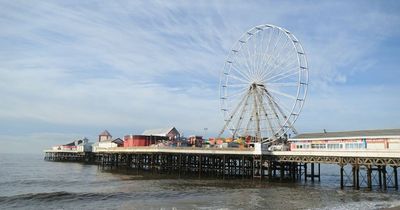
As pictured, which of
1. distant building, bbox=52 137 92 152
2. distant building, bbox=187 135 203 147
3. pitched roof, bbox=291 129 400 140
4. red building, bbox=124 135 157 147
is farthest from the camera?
distant building, bbox=52 137 92 152

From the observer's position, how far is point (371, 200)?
29.1m

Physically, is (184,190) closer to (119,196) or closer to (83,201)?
(119,196)

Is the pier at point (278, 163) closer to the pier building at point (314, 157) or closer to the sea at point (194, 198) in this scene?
the pier building at point (314, 157)

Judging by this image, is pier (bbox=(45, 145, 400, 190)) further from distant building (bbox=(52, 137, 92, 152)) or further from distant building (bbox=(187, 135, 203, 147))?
distant building (bbox=(52, 137, 92, 152))

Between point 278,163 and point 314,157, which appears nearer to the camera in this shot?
point 314,157

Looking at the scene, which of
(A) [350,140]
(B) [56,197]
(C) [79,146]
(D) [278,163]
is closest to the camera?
(B) [56,197]

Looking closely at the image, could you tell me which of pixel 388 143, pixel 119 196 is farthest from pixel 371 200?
pixel 119 196

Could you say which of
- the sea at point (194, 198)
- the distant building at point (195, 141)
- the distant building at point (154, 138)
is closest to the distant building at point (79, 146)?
the distant building at point (154, 138)

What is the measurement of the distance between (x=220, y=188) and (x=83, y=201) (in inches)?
504

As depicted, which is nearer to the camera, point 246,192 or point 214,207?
point 214,207

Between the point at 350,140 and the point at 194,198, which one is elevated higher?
the point at 350,140

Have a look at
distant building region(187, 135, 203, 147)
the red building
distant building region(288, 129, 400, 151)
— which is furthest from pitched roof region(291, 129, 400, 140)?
the red building

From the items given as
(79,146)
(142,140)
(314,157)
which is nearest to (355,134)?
(314,157)

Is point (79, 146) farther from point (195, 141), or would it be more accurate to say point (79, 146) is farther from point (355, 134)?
point (355, 134)
